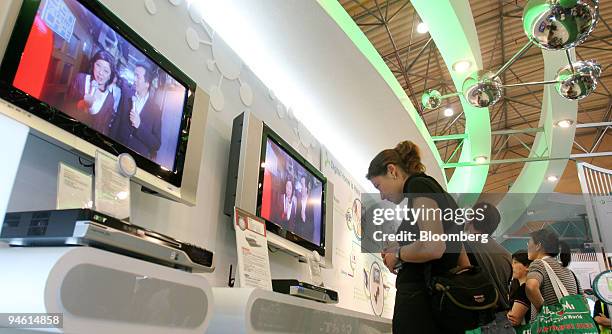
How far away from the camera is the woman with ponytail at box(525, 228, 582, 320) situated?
103 inches

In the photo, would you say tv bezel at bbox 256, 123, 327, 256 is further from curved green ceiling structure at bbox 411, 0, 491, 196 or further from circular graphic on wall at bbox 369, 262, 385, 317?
circular graphic on wall at bbox 369, 262, 385, 317

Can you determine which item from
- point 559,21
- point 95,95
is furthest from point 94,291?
point 559,21

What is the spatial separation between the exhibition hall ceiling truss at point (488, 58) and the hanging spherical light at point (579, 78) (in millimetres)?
1427

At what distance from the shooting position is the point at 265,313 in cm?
152

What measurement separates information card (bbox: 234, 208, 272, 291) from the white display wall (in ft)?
0.92

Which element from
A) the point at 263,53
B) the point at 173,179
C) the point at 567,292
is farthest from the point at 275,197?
the point at 567,292

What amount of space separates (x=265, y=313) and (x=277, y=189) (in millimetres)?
1167

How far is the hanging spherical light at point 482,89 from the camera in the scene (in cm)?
346

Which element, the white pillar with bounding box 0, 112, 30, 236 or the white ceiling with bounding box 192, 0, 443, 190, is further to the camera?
the white ceiling with bounding box 192, 0, 443, 190

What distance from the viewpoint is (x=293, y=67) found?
3.20 metres

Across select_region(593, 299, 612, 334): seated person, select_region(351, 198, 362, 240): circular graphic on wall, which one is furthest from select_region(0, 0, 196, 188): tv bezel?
select_region(593, 299, 612, 334): seated person

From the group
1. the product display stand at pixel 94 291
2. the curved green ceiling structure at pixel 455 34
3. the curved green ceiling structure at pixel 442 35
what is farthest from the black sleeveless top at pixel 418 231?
the curved green ceiling structure at pixel 455 34

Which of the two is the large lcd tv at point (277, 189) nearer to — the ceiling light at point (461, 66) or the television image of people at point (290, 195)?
the television image of people at point (290, 195)

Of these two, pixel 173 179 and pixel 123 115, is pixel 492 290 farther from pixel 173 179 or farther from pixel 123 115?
pixel 123 115
